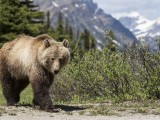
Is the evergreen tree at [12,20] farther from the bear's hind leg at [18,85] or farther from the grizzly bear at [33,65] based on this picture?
the grizzly bear at [33,65]

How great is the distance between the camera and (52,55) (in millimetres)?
12414

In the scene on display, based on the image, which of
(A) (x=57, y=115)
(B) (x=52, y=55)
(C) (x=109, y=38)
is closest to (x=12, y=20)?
(C) (x=109, y=38)

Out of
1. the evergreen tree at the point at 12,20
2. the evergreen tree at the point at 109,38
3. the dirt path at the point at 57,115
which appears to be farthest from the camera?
the evergreen tree at the point at 12,20

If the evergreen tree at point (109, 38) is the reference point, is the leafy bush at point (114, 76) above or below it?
below

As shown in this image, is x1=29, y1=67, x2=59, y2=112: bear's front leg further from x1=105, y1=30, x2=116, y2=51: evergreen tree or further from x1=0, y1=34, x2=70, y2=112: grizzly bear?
x1=105, y1=30, x2=116, y2=51: evergreen tree

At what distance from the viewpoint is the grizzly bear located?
40.8ft

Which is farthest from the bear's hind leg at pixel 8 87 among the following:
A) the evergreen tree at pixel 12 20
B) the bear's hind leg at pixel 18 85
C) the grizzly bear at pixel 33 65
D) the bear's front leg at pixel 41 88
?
the evergreen tree at pixel 12 20

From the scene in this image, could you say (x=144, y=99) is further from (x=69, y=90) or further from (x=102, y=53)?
(x=69, y=90)

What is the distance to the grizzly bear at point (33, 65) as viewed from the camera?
1242cm

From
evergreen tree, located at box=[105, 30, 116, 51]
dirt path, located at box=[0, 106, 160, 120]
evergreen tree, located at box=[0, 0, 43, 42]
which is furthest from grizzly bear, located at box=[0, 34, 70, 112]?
evergreen tree, located at box=[0, 0, 43, 42]

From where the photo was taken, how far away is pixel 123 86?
18.3 metres

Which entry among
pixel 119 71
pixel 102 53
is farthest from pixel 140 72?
pixel 102 53

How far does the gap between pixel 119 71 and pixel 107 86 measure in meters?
1.39

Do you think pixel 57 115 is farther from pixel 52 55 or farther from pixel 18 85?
pixel 18 85
